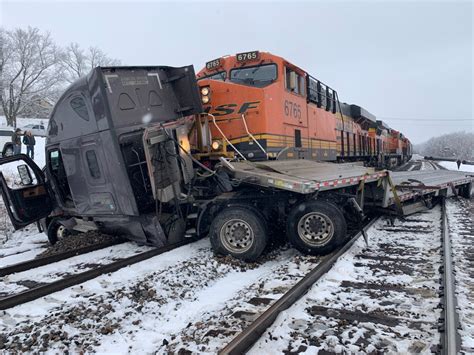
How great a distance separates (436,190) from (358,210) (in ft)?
17.1

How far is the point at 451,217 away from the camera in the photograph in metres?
9.12

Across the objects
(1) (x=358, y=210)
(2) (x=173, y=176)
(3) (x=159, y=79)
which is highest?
(3) (x=159, y=79)

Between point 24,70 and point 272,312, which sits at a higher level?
point 24,70

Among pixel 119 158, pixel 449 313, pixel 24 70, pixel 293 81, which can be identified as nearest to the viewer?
pixel 449 313

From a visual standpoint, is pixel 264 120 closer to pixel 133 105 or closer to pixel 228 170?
pixel 228 170

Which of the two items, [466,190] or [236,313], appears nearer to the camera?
[236,313]

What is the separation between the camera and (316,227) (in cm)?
587

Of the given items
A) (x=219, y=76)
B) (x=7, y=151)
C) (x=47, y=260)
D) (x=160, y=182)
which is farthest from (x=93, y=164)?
(x=219, y=76)

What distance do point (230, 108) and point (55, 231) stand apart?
467 centimetres

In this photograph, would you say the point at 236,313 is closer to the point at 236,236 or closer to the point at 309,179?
the point at 236,236

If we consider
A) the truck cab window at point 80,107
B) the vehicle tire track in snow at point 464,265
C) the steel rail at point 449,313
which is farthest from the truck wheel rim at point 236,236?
the truck cab window at point 80,107

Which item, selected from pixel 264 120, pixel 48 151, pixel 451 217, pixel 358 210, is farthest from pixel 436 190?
pixel 48 151

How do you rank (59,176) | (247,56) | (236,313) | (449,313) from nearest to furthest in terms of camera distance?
1. (449,313)
2. (236,313)
3. (59,176)
4. (247,56)

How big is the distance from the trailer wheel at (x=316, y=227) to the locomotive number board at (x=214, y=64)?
168 inches
